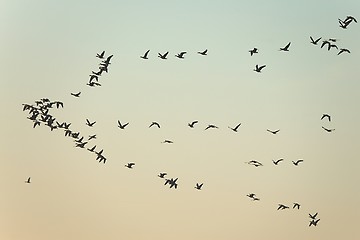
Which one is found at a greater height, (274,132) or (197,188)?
(274,132)

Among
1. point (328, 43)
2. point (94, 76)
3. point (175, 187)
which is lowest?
point (175, 187)

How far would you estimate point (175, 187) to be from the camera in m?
17.5

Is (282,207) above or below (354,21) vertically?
below

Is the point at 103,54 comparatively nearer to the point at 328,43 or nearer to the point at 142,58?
the point at 142,58

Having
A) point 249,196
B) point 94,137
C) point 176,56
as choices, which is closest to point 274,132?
point 249,196

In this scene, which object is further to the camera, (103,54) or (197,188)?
(197,188)

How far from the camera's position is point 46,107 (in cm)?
1711

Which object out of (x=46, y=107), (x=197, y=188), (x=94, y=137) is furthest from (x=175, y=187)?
(x=46, y=107)

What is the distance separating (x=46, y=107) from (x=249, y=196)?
4.98 metres

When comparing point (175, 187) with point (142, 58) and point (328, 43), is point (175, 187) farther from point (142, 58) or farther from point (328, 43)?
point (328, 43)

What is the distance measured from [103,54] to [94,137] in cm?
202

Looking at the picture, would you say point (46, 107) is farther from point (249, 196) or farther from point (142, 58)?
point (249, 196)

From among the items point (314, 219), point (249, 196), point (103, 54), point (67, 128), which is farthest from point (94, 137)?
point (314, 219)

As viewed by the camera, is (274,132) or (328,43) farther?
(274,132)
